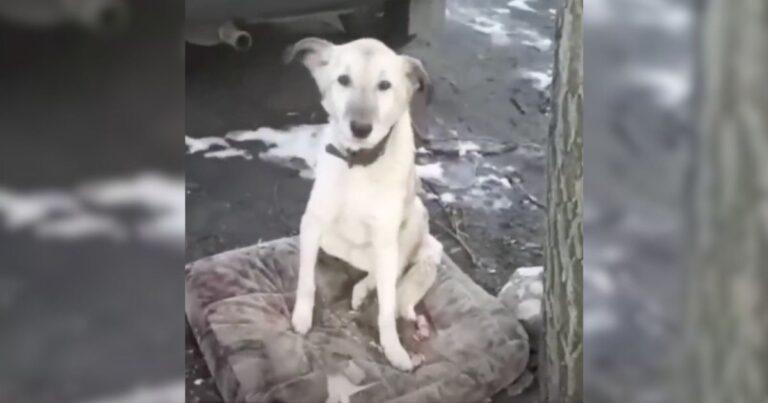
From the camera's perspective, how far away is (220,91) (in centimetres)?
117

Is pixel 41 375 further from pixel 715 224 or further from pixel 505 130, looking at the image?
pixel 715 224

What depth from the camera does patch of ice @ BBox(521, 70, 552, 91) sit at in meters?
1.19

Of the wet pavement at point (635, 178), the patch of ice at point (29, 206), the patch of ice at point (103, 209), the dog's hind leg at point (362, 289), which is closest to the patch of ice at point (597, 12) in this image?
the wet pavement at point (635, 178)

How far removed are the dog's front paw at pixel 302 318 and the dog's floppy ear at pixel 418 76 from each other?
0.80ft

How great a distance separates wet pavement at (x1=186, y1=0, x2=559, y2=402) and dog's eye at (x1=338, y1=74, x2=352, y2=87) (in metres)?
0.03

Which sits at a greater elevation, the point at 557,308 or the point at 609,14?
the point at 609,14

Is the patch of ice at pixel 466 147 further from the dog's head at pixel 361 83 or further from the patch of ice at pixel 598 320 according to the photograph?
the patch of ice at pixel 598 320

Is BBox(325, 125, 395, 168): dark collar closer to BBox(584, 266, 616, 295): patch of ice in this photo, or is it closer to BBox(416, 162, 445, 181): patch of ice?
BBox(416, 162, 445, 181): patch of ice

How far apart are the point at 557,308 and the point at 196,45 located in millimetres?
460

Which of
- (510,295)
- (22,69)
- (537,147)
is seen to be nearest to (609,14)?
(537,147)

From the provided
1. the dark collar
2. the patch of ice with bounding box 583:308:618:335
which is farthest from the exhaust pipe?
the patch of ice with bounding box 583:308:618:335

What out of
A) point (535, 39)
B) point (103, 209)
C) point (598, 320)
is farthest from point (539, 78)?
point (103, 209)

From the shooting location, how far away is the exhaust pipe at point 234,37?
1167mm

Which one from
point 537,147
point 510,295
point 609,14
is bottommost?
point 510,295
